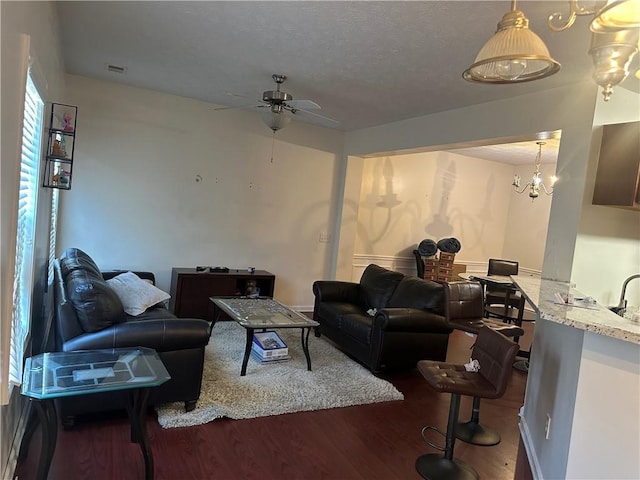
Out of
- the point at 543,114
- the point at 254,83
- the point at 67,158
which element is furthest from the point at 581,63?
the point at 67,158

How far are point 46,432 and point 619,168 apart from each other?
3602 mm

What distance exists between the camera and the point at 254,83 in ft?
14.1

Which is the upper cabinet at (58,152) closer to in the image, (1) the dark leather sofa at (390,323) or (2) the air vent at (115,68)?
(2) the air vent at (115,68)

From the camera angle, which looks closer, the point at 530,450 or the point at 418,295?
the point at 530,450

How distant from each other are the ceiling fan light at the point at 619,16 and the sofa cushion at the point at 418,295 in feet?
9.87

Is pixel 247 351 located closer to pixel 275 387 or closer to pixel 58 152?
pixel 275 387

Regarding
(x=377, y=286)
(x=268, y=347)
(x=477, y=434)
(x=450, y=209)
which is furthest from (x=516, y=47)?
(x=450, y=209)

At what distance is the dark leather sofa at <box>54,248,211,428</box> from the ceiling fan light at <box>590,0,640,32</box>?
2688 millimetres

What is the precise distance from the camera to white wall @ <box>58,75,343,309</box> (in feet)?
16.1

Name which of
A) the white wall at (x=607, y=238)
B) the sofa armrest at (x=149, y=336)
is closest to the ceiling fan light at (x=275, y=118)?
the sofa armrest at (x=149, y=336)

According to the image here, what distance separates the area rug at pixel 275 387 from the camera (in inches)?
119

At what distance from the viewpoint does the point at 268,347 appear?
13.1 ft

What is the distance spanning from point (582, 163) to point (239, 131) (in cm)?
401

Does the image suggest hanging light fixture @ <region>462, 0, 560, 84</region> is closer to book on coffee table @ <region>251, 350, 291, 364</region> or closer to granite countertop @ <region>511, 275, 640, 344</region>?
granite countertop @ <region>511, 275, 640, 344</region>
